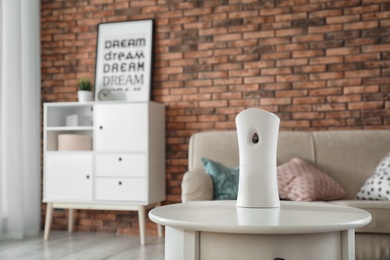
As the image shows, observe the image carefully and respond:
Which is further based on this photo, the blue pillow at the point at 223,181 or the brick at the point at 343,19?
the brick at the point at 343,19

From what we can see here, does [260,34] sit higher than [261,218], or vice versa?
[260,34]

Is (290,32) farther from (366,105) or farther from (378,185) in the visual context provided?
(378,185)

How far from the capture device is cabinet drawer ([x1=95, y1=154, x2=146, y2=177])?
4.12 metres

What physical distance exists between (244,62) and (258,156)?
2.53 m

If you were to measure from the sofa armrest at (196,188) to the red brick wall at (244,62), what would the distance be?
1.10m

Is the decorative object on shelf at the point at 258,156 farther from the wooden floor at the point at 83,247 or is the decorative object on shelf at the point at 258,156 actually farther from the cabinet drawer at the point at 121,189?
the cabinet drawer at the point at 121,189

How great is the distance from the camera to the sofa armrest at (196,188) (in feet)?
10.6

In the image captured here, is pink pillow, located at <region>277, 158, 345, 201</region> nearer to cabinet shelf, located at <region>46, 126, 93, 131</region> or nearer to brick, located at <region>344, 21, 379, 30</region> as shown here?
brick, located at <region>344, 21, 379, 30</region>

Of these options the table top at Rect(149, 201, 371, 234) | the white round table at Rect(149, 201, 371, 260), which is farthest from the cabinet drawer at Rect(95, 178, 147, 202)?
the white round table at Rect(149, 201, 371, 260)

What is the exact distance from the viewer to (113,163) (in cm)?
420

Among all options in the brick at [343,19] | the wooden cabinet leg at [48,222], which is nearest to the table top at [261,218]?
the brick at [343,19]

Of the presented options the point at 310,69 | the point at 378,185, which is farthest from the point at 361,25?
the point at 378,185

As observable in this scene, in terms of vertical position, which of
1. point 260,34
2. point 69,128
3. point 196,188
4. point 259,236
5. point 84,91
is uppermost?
point 260,34

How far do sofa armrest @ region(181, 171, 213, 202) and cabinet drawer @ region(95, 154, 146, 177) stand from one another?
2.95ft
